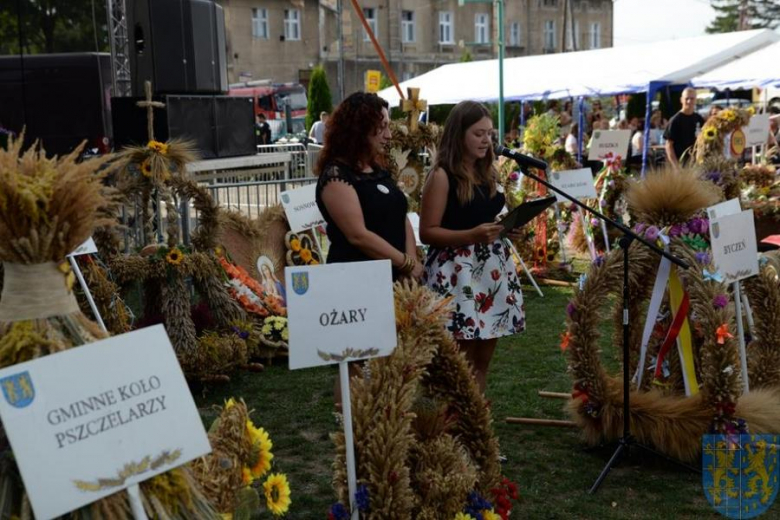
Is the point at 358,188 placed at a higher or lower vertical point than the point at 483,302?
higher

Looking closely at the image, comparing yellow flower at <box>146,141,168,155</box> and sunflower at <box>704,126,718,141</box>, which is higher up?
yellow flower at <box>146,141,168,155</box>

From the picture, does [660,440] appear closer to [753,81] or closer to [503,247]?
[503,247]

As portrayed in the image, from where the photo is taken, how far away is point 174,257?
5.49m

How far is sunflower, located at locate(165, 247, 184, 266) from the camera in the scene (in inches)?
216

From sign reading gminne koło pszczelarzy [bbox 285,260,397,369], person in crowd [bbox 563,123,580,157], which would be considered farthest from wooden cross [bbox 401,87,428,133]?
person in crowd [bbox 563,123,580,157]

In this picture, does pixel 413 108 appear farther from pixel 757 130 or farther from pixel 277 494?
pixel 757 130

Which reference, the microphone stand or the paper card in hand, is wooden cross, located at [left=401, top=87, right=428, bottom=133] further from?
the paper card in hand

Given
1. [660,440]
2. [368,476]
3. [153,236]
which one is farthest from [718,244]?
[153,236]

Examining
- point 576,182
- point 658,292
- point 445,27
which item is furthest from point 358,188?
point 445,27

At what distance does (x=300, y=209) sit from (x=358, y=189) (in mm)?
2778

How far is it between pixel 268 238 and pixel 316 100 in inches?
845

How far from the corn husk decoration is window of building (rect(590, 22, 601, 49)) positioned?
5312 centimetres

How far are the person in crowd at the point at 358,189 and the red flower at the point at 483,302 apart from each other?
412mm

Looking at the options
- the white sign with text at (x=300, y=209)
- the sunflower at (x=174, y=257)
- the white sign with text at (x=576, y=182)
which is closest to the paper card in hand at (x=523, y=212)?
the sunflower at (x=174, y=257)
